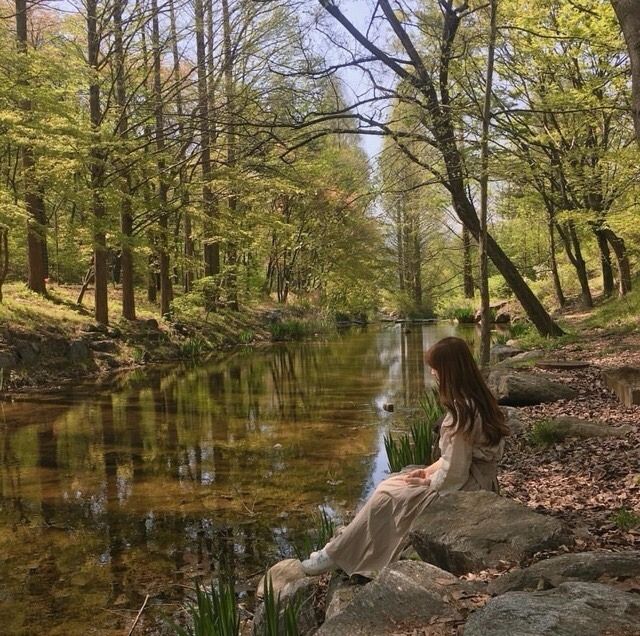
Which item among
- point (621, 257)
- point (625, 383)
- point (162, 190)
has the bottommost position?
point (625, 383)

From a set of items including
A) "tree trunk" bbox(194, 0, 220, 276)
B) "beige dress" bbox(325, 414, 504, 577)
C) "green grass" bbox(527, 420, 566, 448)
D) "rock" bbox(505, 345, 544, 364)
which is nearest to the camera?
"beige dress" bbox(325, 414, 504, 577)

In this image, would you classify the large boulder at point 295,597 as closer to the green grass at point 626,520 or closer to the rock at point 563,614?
the rock at point 563,614

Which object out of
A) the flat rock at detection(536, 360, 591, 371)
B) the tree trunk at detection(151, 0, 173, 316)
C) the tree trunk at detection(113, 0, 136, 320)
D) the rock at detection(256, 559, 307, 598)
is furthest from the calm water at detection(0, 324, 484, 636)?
the tree trunk at detection(151, 0, 173, 316)

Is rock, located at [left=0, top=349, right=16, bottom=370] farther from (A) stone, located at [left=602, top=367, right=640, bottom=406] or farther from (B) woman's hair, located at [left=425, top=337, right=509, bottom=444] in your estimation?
(B) woman's hair, located at [left=425, top=337, right=509, bottom=444]

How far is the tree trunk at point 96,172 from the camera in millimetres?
14184

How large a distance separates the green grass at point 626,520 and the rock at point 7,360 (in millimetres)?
11483

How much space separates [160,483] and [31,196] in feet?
36.6

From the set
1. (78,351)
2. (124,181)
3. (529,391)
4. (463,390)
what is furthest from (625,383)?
(124,181)

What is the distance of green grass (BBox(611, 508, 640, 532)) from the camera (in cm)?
336

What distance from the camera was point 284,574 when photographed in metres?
3.74

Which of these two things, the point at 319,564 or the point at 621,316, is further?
the point at 621,316

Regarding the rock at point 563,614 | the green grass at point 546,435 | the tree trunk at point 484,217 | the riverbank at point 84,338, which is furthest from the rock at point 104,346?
the rock at point 563,614

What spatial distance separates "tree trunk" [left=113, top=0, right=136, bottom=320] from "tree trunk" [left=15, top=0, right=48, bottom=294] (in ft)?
6.15

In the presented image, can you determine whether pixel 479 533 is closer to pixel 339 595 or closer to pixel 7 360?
pixel 339 595
